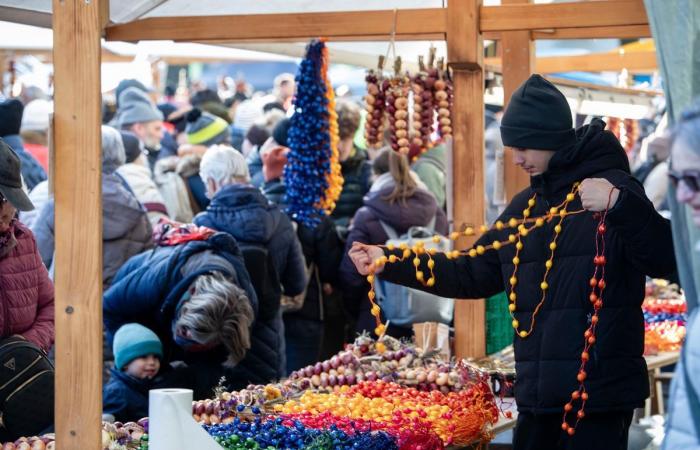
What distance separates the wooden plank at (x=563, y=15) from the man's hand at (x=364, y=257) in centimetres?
139

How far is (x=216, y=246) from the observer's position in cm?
549

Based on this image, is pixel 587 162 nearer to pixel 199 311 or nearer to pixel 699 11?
pixel 699 11

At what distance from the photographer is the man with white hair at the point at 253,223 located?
607 centimetres

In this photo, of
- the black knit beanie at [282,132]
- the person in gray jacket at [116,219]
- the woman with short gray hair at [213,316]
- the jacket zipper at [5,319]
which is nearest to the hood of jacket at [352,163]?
the black knit beanie at [282,132]

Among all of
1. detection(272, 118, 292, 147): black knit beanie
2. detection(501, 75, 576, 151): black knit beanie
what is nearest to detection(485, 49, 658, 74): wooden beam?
detection(272, 118, 292, 147): black knit beanie

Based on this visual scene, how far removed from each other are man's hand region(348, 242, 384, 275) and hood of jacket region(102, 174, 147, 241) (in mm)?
2350

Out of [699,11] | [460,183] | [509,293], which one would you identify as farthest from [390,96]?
[699,11]

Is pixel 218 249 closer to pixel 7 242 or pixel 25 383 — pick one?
pixel 7 242

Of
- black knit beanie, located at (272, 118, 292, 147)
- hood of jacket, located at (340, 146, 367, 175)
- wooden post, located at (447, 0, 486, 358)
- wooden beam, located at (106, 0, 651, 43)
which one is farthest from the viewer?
hood of jacket, located at (340, 146, 367, 175)

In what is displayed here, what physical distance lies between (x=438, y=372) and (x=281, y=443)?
1246 millimetres

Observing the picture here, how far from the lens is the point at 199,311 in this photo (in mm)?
5102

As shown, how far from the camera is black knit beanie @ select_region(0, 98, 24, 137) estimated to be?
632cm

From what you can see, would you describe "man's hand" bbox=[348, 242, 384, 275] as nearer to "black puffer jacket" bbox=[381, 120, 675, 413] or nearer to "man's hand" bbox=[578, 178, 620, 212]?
"black puffer jacket" bbox=[381, 120, 675, 413]

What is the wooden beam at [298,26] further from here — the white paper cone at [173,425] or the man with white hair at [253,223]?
the white paper cone at [173,425]
